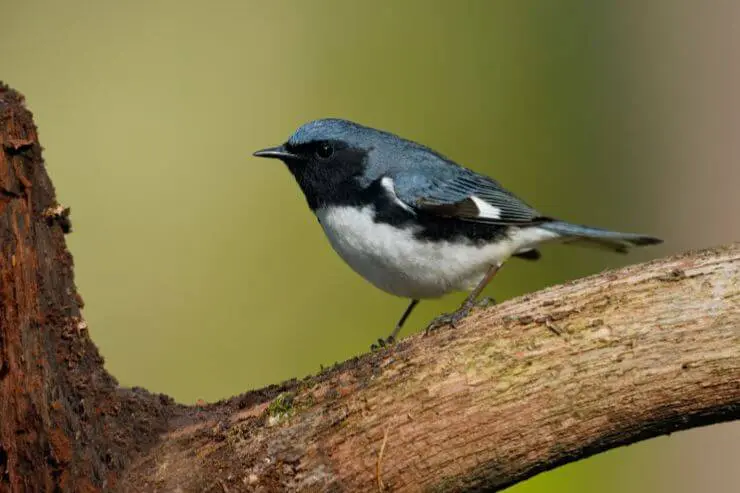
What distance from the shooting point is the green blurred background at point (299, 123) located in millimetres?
6039

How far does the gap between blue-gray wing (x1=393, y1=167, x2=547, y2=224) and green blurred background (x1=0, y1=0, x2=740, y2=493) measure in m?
1.79

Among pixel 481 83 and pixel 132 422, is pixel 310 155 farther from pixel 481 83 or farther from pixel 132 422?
pixel 481 83

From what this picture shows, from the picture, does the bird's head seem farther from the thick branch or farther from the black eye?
the thick branch

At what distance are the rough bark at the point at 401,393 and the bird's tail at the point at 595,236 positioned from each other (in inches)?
57.1

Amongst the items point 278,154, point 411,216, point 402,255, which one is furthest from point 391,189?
point 278,154

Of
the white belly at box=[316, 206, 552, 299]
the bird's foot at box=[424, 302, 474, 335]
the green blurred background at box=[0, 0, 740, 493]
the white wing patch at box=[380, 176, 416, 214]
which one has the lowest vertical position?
the bird's foot at box=[424, 302, 474, 335]

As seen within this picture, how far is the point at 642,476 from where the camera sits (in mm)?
5953

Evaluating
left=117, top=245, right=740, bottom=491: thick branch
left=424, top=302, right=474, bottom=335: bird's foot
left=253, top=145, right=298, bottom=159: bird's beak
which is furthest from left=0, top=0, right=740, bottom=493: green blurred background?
left=117, top=245, right=740, bottom=491: thick branch

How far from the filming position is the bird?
3953mm

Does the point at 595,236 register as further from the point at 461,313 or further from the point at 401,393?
the point at 401,393

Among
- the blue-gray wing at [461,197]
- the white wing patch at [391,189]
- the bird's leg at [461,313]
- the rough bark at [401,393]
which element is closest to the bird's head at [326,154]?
the white wing patch at [391,189]

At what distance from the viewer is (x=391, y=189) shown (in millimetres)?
4082

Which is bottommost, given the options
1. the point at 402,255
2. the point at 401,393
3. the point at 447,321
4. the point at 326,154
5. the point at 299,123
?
the point at 401,393

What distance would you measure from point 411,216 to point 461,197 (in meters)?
0.33
